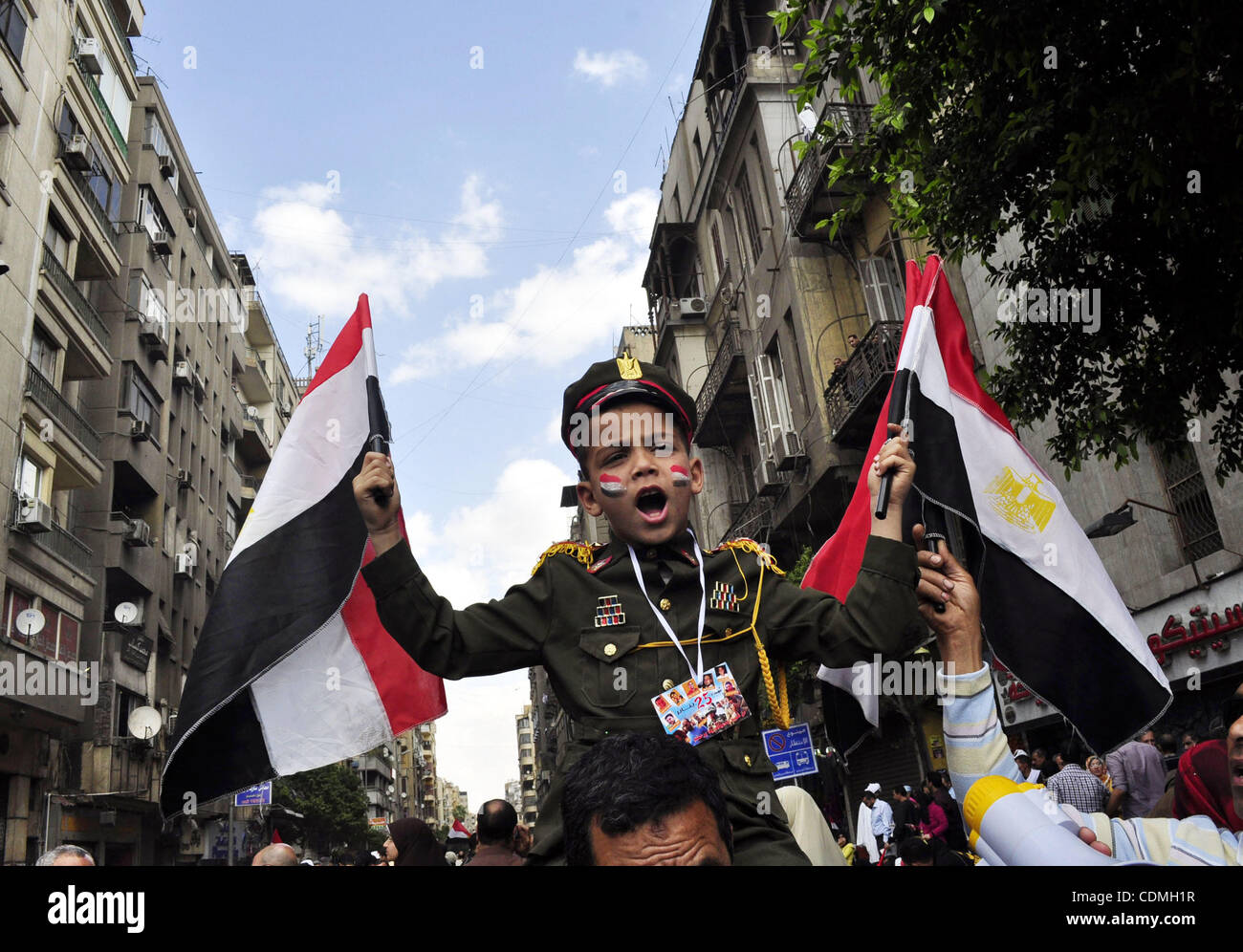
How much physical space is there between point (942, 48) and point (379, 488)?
6385mm

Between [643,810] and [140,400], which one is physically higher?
[140,400]

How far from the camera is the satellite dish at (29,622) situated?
2192cm

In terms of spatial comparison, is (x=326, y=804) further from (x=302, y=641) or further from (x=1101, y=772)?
(x=302, y=641)

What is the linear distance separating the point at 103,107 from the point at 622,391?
3237 centimetres

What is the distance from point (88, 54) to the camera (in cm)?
2842

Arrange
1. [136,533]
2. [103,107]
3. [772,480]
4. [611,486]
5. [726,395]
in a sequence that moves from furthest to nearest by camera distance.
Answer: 1. [136,533]
2. [726,395]
3. [103,107]
4. [772,480]
5. [611,486]

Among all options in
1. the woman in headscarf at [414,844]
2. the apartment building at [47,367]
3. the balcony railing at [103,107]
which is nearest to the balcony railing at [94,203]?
the apartment building at [47,367]

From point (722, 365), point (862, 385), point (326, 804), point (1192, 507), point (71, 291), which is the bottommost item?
point (1192, 507)

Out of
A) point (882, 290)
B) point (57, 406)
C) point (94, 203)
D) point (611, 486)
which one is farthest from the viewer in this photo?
point (94, 203)

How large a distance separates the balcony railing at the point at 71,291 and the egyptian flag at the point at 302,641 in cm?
2397

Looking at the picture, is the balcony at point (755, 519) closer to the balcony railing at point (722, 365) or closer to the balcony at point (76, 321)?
the balcony railing at point (722, 365)

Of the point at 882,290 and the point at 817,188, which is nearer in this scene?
the point at 882,290

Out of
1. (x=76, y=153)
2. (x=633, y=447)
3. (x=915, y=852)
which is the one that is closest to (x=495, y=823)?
(x=915, y=852)
